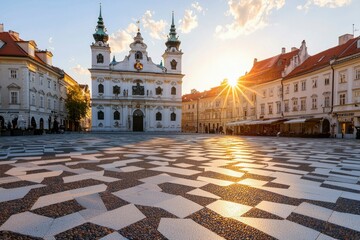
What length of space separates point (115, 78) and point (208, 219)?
49.4m

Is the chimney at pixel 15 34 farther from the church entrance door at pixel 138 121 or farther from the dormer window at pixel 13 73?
the church entrance door at pixel 138 121

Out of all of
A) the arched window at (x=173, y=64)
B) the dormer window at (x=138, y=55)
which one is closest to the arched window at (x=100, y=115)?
the dormer window at (x=138, y=55)

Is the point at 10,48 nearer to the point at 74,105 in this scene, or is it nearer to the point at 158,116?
the point at 74,105

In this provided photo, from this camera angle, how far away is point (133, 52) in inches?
1981

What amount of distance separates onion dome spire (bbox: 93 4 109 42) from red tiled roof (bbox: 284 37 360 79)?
1416 inches

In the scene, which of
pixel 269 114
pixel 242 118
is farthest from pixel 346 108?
pixel 242 118

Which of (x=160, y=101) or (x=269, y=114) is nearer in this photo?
(x=269, y=114)

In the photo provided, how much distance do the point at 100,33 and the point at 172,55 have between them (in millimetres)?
15479

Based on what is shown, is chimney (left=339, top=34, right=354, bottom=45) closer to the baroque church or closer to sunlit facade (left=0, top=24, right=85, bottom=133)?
the baroque church

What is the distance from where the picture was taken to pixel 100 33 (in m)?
48.6

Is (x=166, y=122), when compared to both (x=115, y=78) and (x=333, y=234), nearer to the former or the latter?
(x=115, y=78)

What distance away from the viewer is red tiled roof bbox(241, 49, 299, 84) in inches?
1550

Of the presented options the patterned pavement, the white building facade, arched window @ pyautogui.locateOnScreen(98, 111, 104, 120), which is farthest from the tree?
the patterned pavement

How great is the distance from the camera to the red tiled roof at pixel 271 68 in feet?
129
